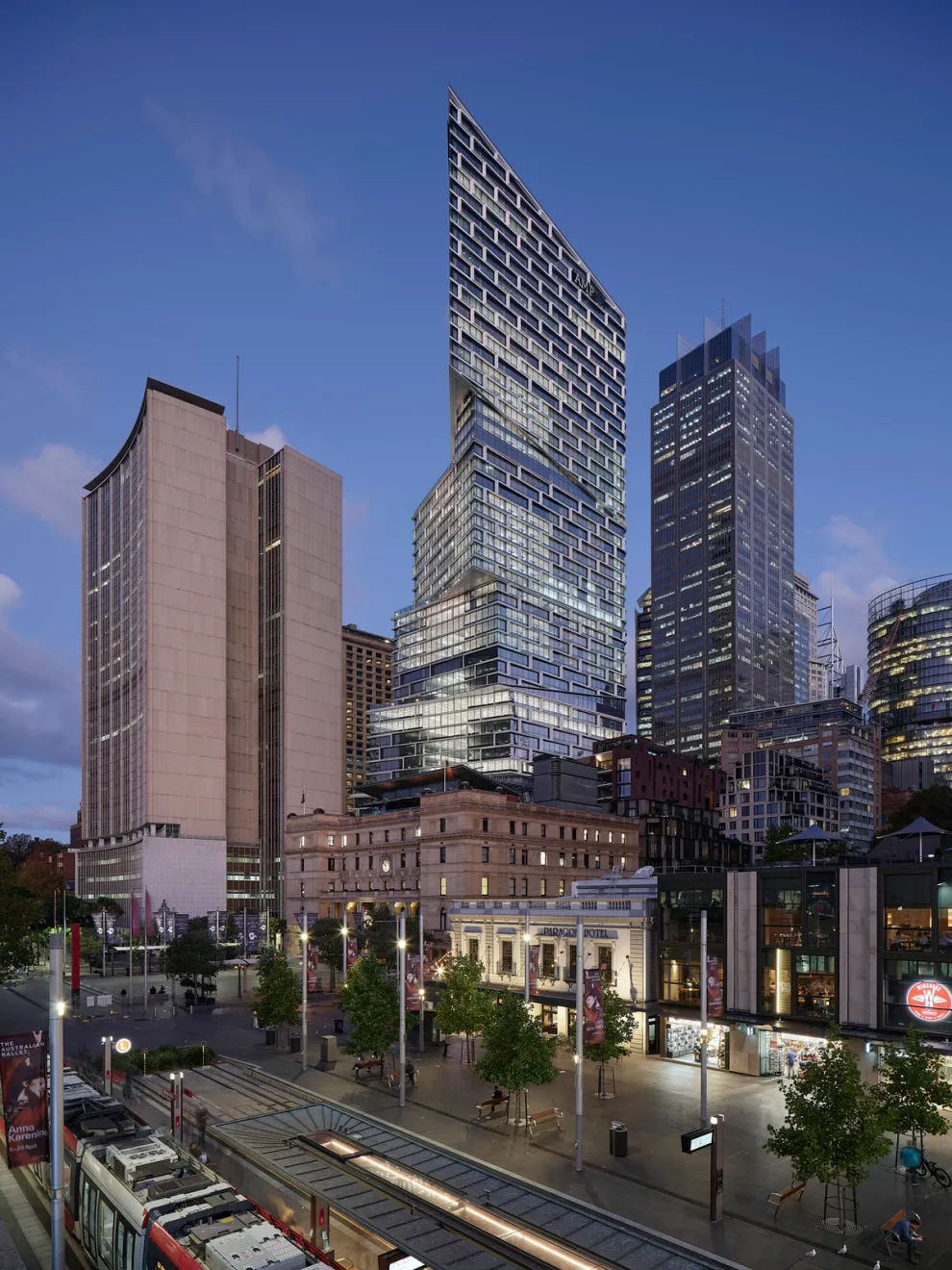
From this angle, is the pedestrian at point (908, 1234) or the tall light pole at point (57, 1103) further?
the pedestrian at point (908, 1234)

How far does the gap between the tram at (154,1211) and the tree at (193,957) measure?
55954mm

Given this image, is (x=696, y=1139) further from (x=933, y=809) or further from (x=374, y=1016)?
(x=933, y=809)

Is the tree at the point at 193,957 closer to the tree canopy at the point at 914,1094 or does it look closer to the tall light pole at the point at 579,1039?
Result: the tall light pole at the point at 579,1039

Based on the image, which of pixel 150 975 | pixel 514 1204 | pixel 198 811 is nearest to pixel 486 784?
pixel 150 975

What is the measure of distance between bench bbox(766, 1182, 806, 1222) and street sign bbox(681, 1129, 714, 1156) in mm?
3206

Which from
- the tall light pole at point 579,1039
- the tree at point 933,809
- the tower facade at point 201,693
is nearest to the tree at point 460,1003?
the tall light pole at point 579,1039

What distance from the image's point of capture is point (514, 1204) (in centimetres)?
2989

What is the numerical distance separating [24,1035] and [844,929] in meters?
39.7

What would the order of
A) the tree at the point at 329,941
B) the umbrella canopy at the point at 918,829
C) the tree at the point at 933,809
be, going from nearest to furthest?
the umbrella canopy at the point at 918,829 → the tree at the point at 329,941 → the tree at the point at 933,809

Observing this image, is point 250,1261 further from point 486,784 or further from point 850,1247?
point 486,784

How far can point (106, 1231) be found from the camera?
990 inches

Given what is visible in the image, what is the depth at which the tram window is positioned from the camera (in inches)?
975

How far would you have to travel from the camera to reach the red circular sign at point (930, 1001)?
145 ft

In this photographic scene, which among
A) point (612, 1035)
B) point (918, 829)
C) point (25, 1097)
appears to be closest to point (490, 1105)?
point (612, 1035)
